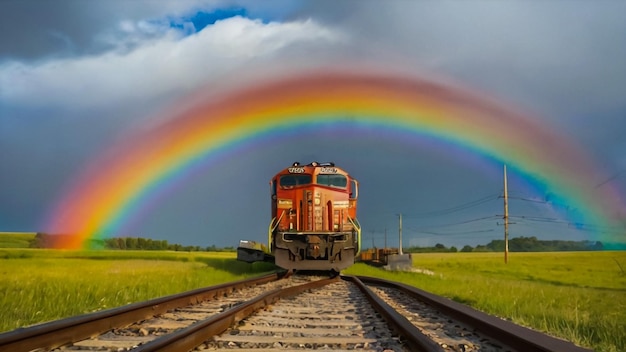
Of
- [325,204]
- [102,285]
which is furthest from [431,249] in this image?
[102,285]

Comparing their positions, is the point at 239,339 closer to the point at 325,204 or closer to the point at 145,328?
the point at 145,328

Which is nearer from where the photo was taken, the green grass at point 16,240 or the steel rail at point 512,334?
the steel rail at point 512,334

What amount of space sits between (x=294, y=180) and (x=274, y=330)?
14.7 metres

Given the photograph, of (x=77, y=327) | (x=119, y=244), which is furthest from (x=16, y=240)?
(x=77, y=327)

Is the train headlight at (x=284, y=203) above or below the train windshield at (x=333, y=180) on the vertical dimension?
below

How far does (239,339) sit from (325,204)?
593 inches

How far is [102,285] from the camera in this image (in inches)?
495

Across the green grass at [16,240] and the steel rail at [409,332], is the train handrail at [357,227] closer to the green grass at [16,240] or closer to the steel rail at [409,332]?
the steel rail at [409,332]

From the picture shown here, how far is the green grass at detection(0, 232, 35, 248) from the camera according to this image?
61.9 meters

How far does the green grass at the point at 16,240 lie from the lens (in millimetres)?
61875

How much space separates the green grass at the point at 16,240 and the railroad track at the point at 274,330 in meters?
60.9

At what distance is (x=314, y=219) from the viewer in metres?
20.6

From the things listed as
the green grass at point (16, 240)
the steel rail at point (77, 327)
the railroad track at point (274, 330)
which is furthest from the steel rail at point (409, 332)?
the green grass at point (16, 240)

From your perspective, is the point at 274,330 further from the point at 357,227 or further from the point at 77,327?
the point at 357,227
